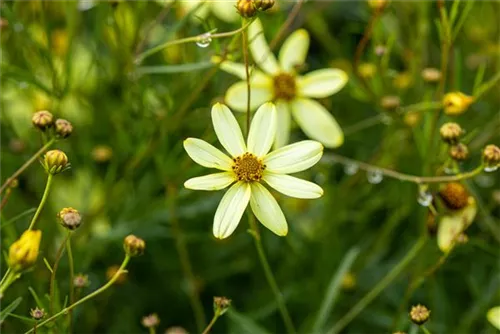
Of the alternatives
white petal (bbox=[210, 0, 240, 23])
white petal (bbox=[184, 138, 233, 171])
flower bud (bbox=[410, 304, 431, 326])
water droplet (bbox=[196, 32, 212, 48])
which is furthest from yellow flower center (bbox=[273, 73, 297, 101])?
flower bud (bbox=[410, 304, 431, 326])

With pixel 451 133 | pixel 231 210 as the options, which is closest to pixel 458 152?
pixel 451 133

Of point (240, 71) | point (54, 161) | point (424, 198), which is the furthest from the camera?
point (240, 71)

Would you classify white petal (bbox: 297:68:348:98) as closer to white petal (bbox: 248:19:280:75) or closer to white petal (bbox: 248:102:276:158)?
white petal (bbox: 248:19:280:75)

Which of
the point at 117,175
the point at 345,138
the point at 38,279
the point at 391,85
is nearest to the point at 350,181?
the point at 345,138

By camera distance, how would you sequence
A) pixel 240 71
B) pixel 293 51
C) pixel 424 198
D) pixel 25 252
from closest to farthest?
pixel 25 252
pixel 424 198
pixel 240 71
pixel 293 51

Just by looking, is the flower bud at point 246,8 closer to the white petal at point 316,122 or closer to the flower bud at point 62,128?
the flower bud at point 62,128

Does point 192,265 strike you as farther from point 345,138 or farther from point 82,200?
point 345,138

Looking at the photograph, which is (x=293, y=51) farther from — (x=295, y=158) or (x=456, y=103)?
(x=295, y=158)
